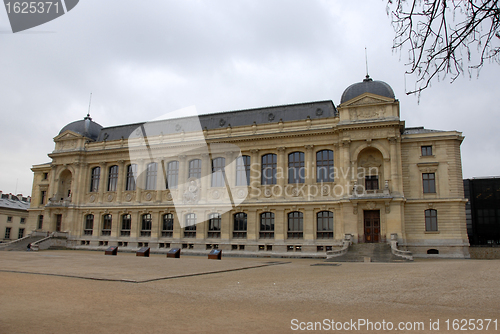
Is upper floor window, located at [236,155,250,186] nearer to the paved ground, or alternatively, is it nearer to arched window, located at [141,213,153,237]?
arched window, located at [141,213,153,237]

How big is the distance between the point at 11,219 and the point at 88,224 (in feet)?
92.9

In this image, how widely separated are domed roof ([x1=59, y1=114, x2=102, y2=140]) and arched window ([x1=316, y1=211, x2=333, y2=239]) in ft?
118

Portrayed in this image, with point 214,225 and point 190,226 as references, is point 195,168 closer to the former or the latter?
point 190,226

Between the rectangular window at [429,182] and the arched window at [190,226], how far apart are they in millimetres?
25677

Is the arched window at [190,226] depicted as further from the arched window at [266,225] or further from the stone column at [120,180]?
the stone column at [120,180]

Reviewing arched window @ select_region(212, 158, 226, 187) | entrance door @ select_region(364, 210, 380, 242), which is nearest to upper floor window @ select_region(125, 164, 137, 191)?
arched window @ select_region(212, 158, 226, 187)

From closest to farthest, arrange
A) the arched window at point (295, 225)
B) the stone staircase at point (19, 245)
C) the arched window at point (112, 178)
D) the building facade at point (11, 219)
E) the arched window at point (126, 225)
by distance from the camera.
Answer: the arched window at point (295, 225)
the stone staircase at point (19, 245)
the arched window at point (126, 225)
the arched window at point (112, 178)
the building facade at point (11, 219)

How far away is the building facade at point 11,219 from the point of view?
2724 inches

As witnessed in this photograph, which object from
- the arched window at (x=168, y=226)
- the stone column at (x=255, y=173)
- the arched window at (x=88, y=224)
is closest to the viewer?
the stone column at (x=255, y=173)

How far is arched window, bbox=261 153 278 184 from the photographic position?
43.8m

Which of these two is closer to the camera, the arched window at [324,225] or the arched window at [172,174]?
the arched window at [324,225]

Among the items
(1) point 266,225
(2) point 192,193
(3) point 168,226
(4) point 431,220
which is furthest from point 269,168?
(4) point 431,220

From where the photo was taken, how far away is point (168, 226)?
48125 millimetres

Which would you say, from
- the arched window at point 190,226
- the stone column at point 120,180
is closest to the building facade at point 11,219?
the stone column at point 120,180
